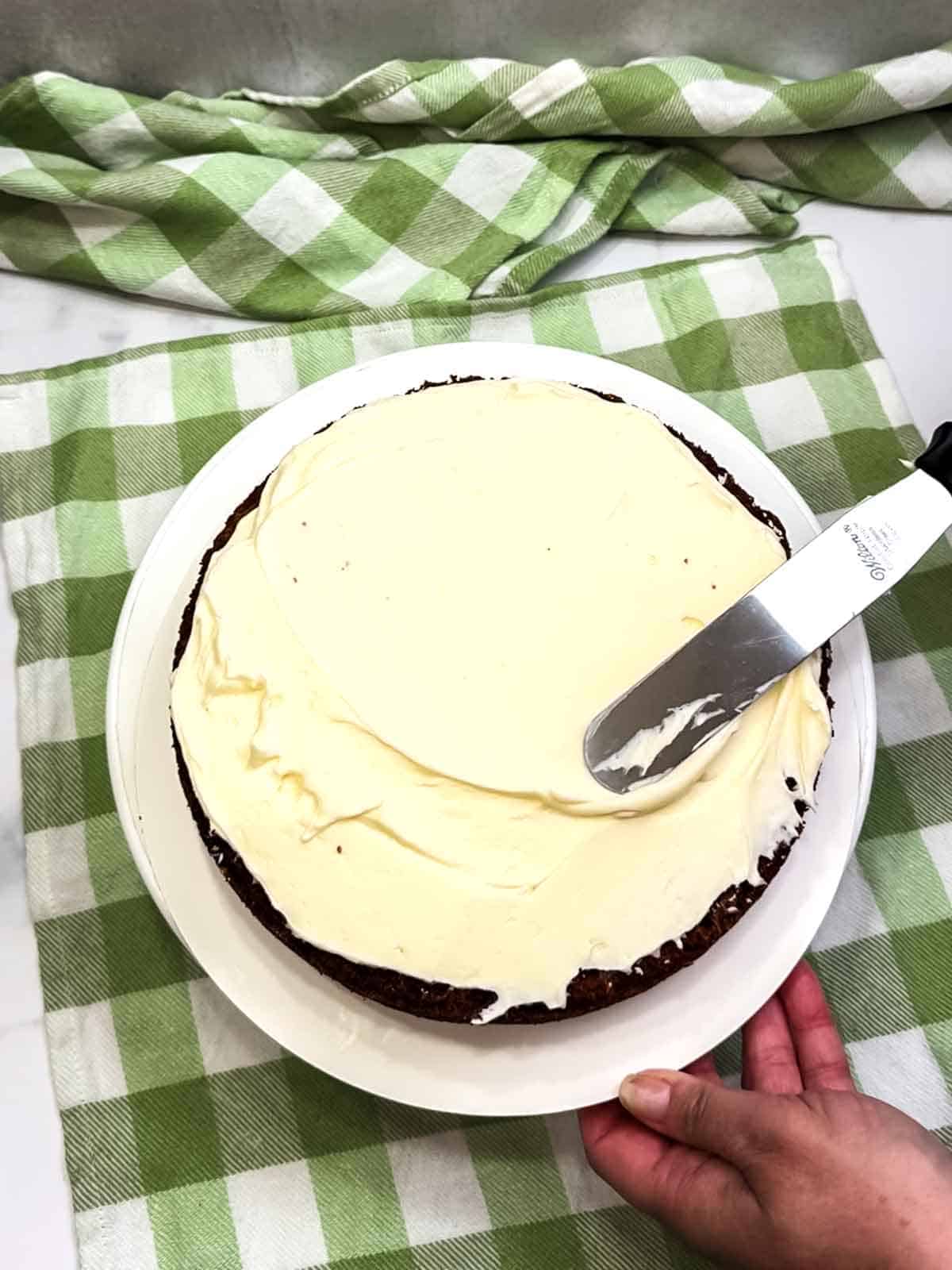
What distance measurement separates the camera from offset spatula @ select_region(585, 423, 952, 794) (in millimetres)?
1179

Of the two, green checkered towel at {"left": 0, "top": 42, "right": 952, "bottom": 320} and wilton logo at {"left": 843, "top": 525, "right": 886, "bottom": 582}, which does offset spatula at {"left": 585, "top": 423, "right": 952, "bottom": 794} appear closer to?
wilton logo at {"left": 843, "top": 525, "right": 886, "bottom": 582}

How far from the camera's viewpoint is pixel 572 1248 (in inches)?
54.1

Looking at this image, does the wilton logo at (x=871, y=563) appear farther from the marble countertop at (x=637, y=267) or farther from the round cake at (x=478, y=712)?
the marble countertop at (x=637, y=267)

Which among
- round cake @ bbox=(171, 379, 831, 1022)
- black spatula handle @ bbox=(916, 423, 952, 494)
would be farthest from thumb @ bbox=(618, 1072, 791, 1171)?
black spatula handle @ bbox=(916, 423, 952, 494)

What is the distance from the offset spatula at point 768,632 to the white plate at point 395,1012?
0.59 feet

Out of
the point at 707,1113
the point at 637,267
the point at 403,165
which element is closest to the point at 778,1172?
the point at 707,1113

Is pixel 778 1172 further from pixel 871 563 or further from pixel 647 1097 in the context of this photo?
pixel 871 563

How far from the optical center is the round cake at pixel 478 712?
1.15 m

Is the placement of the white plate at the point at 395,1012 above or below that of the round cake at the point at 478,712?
below

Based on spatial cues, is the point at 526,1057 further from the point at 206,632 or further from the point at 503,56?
the point at 503,56

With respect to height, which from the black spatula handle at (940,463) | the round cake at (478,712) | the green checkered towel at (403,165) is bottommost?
the round cake at (478,712)

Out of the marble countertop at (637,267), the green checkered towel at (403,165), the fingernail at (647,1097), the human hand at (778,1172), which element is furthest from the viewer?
the green checkered towel at (403,165)

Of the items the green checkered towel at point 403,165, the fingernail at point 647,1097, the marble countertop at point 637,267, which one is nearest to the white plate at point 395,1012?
the fingernail at point 647,1097

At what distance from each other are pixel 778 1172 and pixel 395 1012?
17.9 inches
